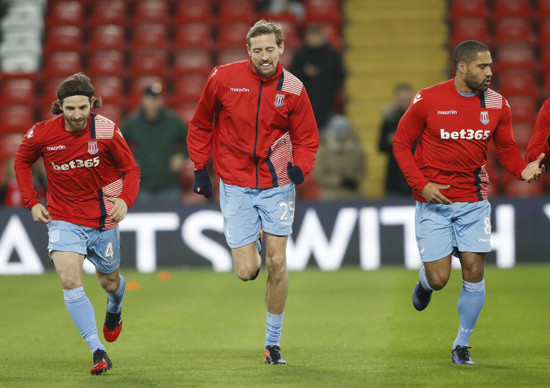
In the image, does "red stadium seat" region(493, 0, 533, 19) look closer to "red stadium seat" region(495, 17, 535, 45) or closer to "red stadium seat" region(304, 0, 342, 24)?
"red stadium seat" region(495, 17, 535, 45)

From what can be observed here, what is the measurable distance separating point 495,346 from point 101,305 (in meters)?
4.46

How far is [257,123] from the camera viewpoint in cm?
712

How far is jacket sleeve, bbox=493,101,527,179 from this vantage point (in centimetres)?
715

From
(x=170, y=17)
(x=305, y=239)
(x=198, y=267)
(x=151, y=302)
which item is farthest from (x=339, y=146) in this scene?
(x=170, y=17)

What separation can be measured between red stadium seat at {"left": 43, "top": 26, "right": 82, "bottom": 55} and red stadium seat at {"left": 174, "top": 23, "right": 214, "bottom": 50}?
182 centimetres

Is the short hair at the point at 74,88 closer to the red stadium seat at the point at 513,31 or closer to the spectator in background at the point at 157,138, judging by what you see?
the spectator in background at the point at 157,138

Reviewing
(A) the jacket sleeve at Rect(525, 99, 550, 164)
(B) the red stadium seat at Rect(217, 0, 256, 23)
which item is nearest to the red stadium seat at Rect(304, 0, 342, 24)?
(B) the red stadium seat at Rect(217, 0, 256, 23)

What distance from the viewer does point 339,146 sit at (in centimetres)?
1387

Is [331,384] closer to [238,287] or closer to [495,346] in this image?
[495,346]

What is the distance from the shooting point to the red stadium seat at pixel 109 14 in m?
18.1

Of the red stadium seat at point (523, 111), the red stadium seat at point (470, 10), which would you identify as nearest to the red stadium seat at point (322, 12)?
the red stadium seat at point (470, 10)

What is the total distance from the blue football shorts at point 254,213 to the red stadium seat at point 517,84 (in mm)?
10006

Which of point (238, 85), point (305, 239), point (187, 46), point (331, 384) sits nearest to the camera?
point (331, 384)

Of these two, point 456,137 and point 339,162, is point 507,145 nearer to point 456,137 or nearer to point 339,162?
point 456,137
